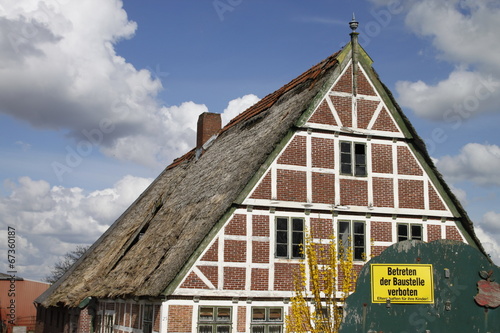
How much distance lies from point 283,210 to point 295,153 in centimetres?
176

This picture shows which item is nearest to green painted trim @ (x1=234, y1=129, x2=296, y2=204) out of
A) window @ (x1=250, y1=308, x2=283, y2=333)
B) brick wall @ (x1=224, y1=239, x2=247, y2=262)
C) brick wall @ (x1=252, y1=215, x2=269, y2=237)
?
brick wall @ (x1=252, y1=215, x2=269, y2=237)

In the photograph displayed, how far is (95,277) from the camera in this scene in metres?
22.8

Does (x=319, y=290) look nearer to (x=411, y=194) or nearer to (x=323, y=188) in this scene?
(x=323, y=188)

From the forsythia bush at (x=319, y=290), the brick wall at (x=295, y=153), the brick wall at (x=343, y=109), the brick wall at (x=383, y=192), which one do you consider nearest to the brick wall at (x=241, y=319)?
the forsythia bush at (x=319, y=290)

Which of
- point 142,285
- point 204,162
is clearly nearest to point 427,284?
point 142,285

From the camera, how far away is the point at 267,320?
1688 cm

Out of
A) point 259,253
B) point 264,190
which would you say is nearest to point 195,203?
point 264,190

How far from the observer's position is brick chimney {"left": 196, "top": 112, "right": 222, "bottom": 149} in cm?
2792

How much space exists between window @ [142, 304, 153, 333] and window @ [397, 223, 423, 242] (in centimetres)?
793

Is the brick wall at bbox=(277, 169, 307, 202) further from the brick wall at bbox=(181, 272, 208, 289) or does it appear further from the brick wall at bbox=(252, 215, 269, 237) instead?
the brick wall at bbox=(181, 272, 208, 289)

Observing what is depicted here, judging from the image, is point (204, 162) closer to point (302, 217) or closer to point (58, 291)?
point (302, 217)

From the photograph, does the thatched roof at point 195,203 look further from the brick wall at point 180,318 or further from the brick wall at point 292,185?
the brick wall at point 292,185

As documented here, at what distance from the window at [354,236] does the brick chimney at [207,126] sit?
436 inches

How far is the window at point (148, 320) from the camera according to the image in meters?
17.0
